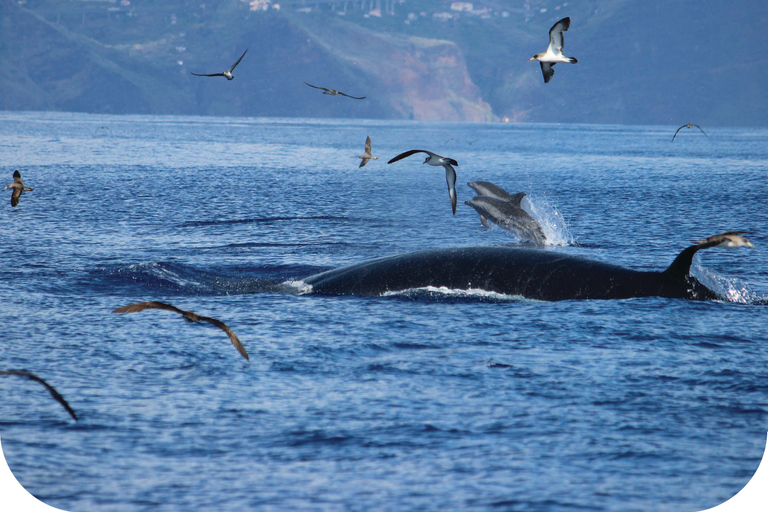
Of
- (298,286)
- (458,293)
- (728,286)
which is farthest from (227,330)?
(728,286)

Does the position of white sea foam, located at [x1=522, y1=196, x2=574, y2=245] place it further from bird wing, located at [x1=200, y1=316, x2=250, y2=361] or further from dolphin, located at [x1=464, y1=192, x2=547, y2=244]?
bird wing, located at [x1=200, y1=316, x2=250, y2=361]

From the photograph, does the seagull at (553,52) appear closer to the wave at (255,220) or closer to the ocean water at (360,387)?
the ocean water at (360,387)

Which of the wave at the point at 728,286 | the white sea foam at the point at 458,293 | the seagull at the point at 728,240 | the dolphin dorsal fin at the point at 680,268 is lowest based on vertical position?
the white sea foam at the point at 458,293

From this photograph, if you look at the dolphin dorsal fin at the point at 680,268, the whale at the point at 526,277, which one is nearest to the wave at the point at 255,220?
the whale at the point at 526,277

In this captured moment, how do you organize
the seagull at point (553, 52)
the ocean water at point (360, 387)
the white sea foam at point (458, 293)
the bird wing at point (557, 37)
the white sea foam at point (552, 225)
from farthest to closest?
1. the white sea foam at point (552, 225)
2. the seagull at point (553, 52)
3. the bird wing at point (557, 37)
4. the white sea foam at point (458, 293)
5. the ocean water at point (360, 387)

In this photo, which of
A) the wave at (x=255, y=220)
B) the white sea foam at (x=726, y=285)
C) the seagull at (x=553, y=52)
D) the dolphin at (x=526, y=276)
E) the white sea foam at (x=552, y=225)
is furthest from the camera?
the wave at (x=255, y=220)

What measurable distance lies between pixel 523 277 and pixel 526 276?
6 cm

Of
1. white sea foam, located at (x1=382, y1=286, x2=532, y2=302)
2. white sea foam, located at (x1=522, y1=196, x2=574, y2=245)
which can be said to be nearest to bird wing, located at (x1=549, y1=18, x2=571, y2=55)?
white sea foam, located at (x1=382, y1=286, x2=532, y2=302)

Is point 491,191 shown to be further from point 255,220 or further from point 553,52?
point 255,220

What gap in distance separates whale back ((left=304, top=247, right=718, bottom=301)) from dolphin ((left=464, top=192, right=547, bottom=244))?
9.38 meters

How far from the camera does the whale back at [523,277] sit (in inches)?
583

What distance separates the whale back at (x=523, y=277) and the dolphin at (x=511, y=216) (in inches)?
369

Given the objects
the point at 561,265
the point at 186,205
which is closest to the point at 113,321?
the point at 561,265

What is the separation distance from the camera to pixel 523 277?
15359mm
